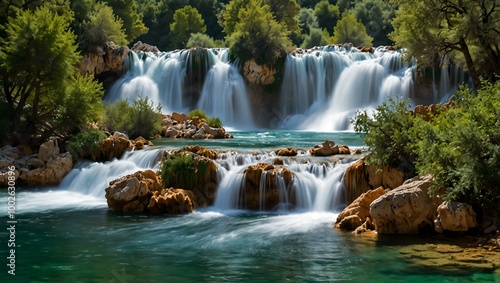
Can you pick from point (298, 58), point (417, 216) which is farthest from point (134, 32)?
point (417, 216)

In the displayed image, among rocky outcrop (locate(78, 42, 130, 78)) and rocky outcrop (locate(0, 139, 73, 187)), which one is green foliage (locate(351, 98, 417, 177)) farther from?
rocky outcrop (locate(78, 42, 130, 78))

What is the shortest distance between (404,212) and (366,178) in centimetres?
340

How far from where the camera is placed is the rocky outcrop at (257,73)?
4244cm

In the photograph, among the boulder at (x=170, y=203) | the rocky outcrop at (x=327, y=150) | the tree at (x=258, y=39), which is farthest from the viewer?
the tree at (x=258, y=39)

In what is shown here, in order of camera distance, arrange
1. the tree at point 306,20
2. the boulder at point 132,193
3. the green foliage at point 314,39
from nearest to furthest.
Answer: the boulder at point 132,193, the green foliage at point 314,39, the tree at point 306,20

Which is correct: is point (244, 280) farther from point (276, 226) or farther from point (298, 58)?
point (298, 58)

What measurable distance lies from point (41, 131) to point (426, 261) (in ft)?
62.4

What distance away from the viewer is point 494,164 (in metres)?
12.0

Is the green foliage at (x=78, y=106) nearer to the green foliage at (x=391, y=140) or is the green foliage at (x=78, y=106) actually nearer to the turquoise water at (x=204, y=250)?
the turquoise water at (x=204, y=250)

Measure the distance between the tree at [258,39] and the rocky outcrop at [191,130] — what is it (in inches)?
475

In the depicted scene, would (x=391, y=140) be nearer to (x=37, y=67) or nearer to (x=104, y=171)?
(x=104, y=171)

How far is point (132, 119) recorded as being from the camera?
2850 centimetres

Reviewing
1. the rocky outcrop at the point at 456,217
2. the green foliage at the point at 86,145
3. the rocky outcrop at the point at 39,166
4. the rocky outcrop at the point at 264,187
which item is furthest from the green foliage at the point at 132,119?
the rocky outcrop at the point at 456,217

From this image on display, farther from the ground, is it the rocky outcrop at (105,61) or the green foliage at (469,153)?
the rocky outcrop at (105,61)
